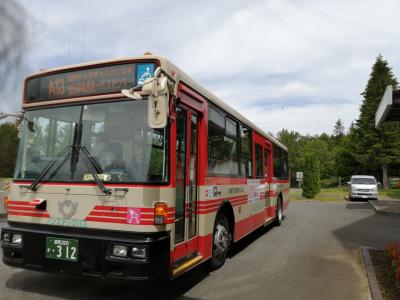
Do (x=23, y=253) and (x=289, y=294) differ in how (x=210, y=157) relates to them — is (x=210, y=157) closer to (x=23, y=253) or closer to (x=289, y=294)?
(x=289, y=294)

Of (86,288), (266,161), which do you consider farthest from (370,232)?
(86,288)

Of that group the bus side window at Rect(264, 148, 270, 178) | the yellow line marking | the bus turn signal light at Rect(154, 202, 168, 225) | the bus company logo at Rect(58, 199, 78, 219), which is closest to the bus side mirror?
the bus turn signal light at Rect(154, 202, 168, 225)

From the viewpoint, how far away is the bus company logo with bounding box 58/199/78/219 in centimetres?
501

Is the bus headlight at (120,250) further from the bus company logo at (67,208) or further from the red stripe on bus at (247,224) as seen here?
the red stripe on bus at (247,224)

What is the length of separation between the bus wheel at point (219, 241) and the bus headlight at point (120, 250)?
95.9 inches

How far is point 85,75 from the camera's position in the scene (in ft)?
17.7

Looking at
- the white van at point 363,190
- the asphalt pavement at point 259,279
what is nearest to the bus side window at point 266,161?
the asphalt pavement at point 259,279

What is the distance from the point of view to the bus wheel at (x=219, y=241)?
687 cm

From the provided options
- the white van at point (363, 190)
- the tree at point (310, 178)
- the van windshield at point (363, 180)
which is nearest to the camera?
the white van at point (363, 190)

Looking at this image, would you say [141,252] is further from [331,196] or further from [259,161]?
[331,196]

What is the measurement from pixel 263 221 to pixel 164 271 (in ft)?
21.8

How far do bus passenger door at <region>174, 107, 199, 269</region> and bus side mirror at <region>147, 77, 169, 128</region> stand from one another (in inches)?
41.7

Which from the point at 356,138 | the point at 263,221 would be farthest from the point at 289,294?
the point at 356,138

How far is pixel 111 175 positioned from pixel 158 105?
44.5 inches
